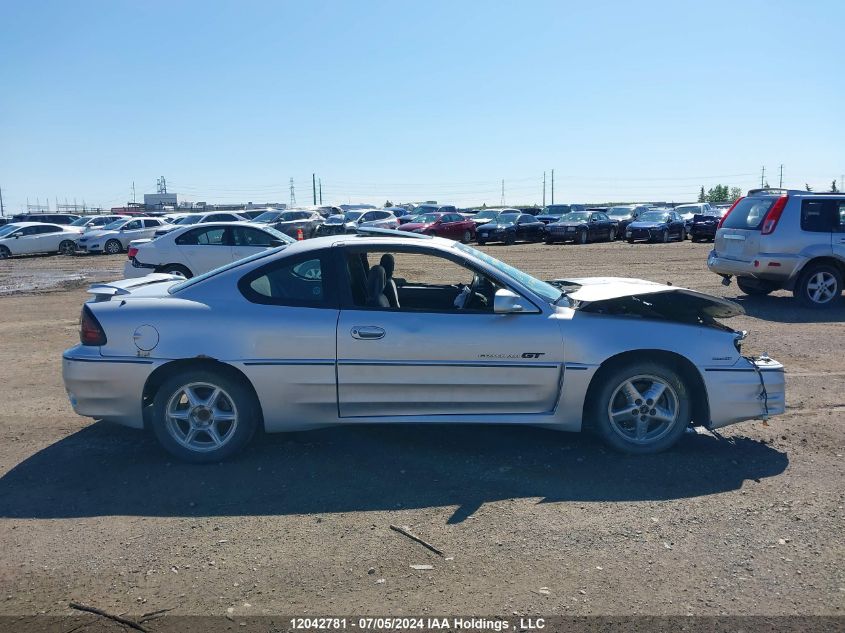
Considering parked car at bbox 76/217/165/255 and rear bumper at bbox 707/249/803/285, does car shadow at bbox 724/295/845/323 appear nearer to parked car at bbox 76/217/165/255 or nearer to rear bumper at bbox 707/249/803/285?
rear bumper at bbox 707/249/803/285

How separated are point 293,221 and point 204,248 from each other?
18229 mm

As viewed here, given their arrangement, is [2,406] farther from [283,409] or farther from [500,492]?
[500,492]

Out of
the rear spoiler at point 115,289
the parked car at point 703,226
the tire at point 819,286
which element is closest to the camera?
the rear spoiler at point 115,289

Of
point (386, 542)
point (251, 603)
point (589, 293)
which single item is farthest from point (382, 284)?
point (251, 603)

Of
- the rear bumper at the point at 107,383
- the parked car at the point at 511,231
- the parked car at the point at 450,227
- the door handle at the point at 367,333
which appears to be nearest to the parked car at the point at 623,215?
the parked car at the point at 511,231

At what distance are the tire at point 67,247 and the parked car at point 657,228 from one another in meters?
22.3

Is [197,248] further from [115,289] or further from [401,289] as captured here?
[401,289]

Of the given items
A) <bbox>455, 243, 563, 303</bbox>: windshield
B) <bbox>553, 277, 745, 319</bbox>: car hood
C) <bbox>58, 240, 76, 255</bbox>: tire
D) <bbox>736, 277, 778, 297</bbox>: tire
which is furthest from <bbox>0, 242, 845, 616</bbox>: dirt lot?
<bbox>58, 240, 76, 255</bbox>: tire

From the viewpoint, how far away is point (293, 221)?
1318 inches

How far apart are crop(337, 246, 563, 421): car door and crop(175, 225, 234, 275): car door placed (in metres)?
10.7

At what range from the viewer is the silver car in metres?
5.38

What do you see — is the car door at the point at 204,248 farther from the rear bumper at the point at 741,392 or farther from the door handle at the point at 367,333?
the rear bumper at the point at 741,392

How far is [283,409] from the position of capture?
5426 mm

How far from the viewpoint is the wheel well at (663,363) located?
18.1 feet
